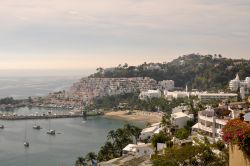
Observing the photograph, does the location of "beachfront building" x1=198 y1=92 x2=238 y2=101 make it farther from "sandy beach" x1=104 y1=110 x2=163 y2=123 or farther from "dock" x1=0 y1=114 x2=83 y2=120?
"dock" x1=0 y1=114 x2=83 y2=120

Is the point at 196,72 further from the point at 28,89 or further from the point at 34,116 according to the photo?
the point at 28,89

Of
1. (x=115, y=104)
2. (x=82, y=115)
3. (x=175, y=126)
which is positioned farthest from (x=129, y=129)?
(x=115, y=104)

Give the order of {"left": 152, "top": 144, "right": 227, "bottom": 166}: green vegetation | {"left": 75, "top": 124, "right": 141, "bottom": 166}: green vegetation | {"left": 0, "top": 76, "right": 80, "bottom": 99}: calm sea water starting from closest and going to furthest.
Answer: {"left": 152, "top": 144, "right": 227, "bottom": 166}: green vegetation → {"left": 75, "top": 124, "right": 141, "bottom": 166}: green vegetation → {"left": 0, "top": 76, "right": 80, "bottom": 99}: calm sea water

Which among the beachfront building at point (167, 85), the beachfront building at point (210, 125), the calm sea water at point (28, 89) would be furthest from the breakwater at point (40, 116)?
the beachfront building at point (210, 125)

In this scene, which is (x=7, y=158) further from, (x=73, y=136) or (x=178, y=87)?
(x=178, y=87)

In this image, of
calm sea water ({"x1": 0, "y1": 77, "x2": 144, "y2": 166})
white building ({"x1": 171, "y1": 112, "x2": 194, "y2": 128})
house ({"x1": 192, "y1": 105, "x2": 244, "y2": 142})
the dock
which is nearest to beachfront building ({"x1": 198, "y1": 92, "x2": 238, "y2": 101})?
calm sea water ({"x1": 0, "y1": 77, "x2": 144, "y2": 166})

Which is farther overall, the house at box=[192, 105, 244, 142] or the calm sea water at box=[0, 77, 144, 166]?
the calm sea water at box=[0, 77, 144, 166]

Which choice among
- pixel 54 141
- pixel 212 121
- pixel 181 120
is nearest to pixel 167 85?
pixel 54 141
